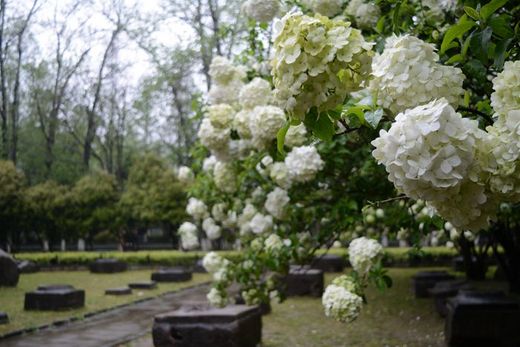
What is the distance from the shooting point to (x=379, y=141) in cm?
153

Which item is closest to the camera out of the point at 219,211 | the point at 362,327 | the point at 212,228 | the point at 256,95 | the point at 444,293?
the point at 256,95

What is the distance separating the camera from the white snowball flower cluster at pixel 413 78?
180 centimetres

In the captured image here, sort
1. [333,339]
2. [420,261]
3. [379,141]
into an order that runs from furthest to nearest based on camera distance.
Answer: [420,261], [333,339], [379,141]

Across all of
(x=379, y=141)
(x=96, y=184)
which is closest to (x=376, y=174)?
(x=379, y=141)

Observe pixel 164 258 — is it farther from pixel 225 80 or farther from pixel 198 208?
pixel 225 80

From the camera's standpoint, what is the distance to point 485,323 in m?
6.61

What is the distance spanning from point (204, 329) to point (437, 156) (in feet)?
18.4

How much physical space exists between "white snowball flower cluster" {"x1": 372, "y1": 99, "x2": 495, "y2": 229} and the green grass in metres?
8.73

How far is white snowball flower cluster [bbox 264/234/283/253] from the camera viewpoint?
489 cm

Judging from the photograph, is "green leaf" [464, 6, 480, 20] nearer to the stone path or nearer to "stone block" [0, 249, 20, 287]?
the stone path

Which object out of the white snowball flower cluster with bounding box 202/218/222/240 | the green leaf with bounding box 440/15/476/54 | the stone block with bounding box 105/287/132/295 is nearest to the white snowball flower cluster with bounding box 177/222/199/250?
the white snowball flower cluster with bounding box 202/218/222/240

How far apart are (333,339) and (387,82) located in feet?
22.2

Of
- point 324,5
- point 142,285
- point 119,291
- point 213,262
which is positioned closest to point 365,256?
point 324,5

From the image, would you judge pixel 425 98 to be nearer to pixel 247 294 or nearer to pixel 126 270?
pixel 247 294
